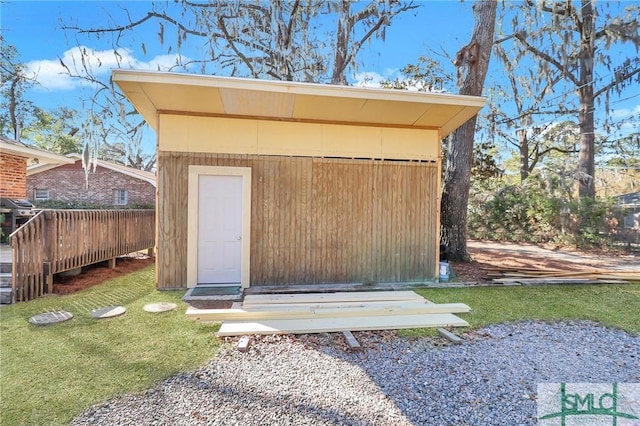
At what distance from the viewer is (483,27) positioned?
7672 millimetres

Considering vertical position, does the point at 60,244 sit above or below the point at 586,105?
below

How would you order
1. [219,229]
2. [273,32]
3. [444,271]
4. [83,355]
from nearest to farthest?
[83,355] → [219,229] → [444,271] → [273,32]

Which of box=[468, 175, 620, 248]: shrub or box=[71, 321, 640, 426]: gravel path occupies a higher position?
box=[468, 175, 620, 248]: shrub

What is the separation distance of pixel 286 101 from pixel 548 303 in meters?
5.11

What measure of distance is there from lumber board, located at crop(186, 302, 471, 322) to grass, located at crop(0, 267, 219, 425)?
22 centimetres

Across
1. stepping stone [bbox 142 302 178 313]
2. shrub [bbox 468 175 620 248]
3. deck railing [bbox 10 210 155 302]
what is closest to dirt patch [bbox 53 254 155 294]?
deck railing [bbox 10 210 155 302]

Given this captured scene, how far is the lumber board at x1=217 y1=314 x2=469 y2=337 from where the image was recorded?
3.54 meters

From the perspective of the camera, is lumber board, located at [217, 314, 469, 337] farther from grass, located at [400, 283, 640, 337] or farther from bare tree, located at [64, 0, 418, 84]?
bare tree, located at [64, 0, 418, 84]

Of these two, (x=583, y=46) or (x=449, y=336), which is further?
(x=583, y=46)

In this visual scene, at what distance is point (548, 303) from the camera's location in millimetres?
4824

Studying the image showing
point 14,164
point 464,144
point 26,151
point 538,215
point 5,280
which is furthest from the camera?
point 538,215

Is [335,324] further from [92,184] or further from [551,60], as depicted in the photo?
[92,184]

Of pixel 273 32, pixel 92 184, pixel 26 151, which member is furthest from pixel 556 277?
pixel 92 184

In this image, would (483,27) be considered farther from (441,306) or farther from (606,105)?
(606,105)
